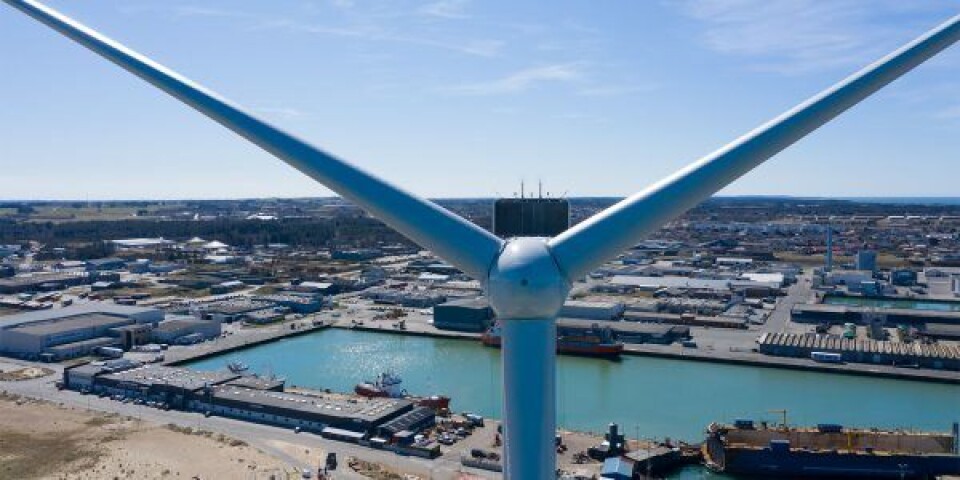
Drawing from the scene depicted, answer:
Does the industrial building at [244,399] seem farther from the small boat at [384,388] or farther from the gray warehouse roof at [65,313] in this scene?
the gray warehouse roof at [65,313]

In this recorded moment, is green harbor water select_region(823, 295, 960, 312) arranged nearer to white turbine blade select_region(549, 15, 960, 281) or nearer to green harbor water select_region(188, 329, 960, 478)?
green harbor water select_region(188, 329, 960, 478)

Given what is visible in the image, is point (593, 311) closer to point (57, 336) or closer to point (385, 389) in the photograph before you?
point (385, 389)

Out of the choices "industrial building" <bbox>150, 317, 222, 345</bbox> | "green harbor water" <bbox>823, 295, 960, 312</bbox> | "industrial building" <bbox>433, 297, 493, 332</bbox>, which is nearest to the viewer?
"industrial building" <bbox>150, 317, 222, 345</bbox>

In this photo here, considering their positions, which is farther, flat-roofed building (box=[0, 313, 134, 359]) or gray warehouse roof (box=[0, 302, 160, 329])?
gray warehouse roof (box=[0, 302, 160, 329])

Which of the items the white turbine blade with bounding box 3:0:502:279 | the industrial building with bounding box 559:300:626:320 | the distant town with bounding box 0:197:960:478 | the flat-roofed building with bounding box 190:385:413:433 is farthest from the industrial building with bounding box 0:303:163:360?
the white turbine blade with bounding box 3:0:502:279

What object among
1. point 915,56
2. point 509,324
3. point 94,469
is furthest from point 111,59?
point 94,469

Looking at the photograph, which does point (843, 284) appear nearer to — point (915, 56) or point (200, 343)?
point (200, 343)

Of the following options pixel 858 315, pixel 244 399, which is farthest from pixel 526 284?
pixel 858 315

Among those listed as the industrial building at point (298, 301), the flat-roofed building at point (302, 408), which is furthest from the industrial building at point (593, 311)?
the flat-roofed building at point (302, 408)
